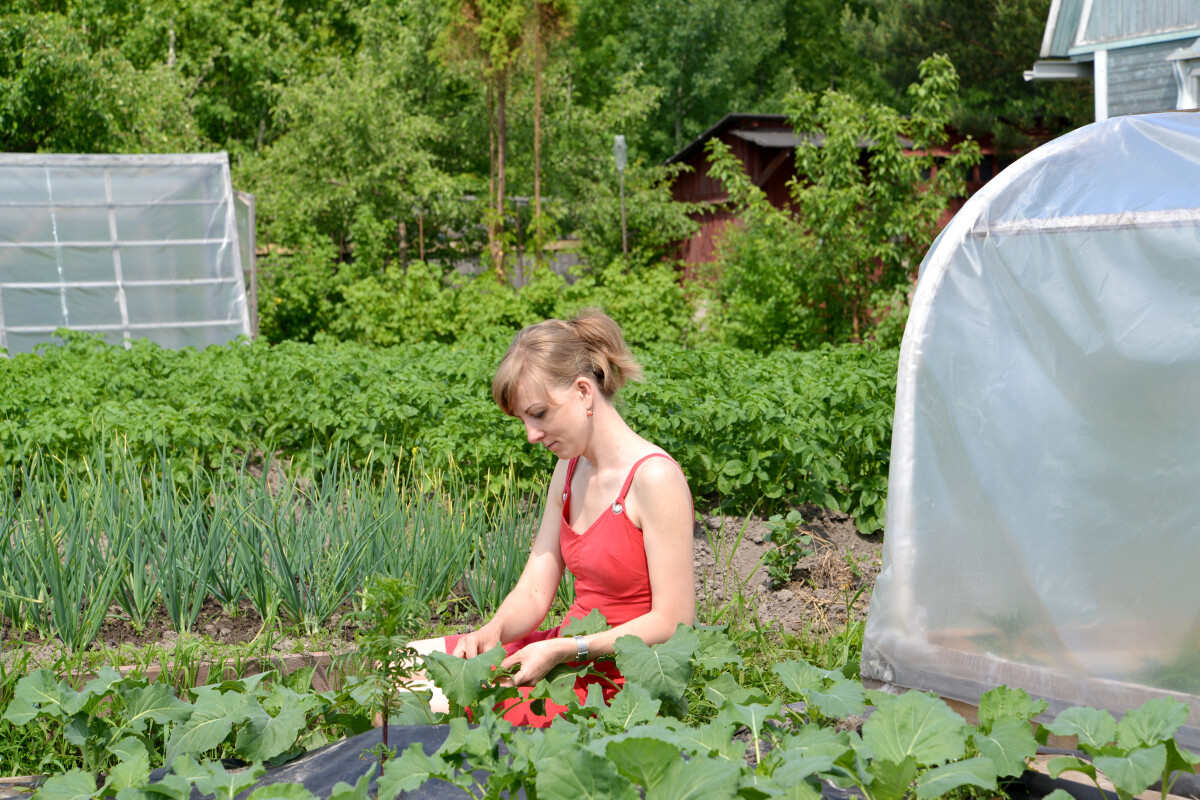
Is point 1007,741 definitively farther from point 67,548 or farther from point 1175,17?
point 1175,17

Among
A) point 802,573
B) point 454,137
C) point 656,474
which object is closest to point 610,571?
point 656,474

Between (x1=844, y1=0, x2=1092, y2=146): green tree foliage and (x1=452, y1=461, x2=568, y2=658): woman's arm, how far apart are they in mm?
19044

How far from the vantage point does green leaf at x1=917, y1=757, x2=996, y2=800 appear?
1.53 metres

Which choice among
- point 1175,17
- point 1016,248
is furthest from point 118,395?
point 1175,17

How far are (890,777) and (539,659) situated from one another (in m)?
0.77

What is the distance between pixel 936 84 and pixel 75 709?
29.4 ft

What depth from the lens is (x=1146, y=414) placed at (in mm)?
2184

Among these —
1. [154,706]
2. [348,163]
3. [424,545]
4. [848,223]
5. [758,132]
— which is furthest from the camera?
[758,132]

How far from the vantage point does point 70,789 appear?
5.61ft

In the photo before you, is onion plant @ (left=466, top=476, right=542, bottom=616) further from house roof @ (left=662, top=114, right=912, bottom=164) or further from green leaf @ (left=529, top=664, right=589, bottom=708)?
house roof @ (left=662, top=114, right=912, bottom=164)

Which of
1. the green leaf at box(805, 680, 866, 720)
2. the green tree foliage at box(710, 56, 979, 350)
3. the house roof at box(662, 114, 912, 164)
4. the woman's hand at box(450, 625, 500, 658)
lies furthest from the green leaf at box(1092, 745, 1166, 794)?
the house roof at box(662, 114, 912, 164)

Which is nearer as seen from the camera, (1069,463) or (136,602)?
(1069,463)

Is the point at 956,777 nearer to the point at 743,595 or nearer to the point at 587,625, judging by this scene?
the point at 587,625

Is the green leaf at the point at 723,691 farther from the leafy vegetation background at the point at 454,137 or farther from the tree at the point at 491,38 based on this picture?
the tree at the point at 491,38
